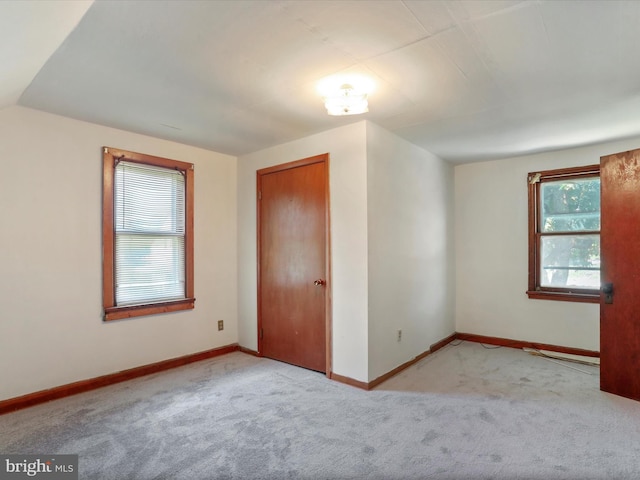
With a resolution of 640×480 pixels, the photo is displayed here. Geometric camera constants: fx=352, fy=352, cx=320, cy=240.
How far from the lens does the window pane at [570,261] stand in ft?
12.8

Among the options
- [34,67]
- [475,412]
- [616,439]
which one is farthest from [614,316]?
[34,67]

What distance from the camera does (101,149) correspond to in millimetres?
3160

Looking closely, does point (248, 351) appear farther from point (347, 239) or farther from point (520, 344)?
point (520, 344)

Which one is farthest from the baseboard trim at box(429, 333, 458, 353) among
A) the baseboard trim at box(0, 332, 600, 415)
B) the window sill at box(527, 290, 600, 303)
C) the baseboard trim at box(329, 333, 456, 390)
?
the window sill at box(527, 290, 600, 303)

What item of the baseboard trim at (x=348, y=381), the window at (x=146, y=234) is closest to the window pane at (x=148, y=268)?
the window at (x=146, y=234)

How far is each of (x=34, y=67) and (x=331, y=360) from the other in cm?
305

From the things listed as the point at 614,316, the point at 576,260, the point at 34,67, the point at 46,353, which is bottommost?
the point at 46,353

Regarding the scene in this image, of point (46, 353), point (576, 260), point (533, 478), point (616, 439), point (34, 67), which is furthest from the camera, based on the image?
point (576, 260)


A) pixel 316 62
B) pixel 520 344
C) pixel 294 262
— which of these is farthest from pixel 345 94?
pixel 520 344

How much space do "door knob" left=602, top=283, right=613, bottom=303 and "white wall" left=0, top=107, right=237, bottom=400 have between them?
13.2 feet

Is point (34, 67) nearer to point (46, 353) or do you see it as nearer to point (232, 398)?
point (46, 353)

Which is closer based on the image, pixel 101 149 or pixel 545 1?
pixel 545 1

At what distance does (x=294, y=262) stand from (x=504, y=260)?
2717 mm

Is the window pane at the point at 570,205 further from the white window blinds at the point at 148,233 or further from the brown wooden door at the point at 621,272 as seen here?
the white window blinds at the point at 148,233
